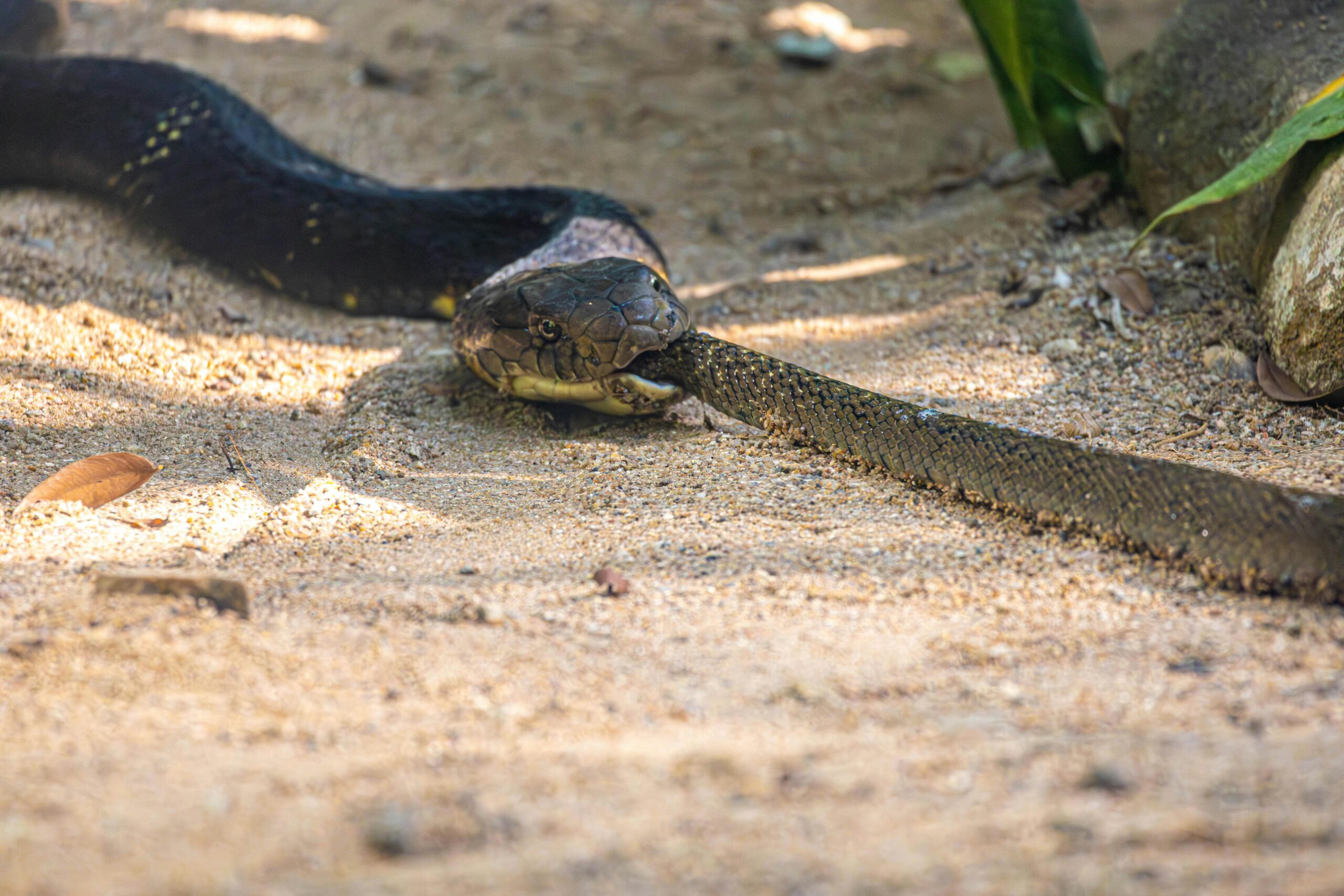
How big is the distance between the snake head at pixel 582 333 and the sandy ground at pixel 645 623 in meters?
0.15

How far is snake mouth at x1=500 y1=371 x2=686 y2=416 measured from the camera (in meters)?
3.07

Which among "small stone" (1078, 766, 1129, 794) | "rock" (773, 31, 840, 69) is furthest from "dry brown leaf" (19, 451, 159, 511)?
"rock" (773, 31, 840, 69)

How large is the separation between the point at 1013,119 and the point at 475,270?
258 cm

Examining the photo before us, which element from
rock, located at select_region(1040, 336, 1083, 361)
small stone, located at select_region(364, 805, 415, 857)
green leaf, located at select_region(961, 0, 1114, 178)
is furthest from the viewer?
green leaf, located at select_region(961, 0, 1114, 178)

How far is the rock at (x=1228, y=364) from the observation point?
2.99 meters

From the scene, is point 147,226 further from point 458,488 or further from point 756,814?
point 756,814

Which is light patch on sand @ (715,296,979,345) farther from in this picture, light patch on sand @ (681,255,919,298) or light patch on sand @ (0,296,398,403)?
light patch on sand @ (0,296,398,403)

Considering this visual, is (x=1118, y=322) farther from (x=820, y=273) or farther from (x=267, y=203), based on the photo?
(x=267, y=203)

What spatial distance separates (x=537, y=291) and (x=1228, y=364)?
2.21 m

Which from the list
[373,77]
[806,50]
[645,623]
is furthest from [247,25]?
[645,623]

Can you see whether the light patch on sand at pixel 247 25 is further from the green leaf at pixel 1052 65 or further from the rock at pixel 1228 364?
the rock at pixel 1228 364

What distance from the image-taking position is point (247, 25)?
6.41 meters

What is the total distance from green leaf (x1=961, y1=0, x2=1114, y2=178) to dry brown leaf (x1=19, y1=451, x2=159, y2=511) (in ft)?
12.0

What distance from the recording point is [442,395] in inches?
139
